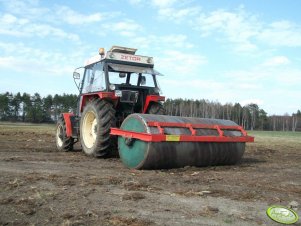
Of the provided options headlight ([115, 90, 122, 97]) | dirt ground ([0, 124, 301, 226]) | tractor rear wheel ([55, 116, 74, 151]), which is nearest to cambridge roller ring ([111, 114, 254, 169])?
dirt ground ([0, 124, 301, 226])

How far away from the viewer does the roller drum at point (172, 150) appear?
24.1 ft

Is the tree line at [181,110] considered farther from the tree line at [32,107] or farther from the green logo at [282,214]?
the green logo at [282,214]

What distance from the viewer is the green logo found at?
13.9 ft

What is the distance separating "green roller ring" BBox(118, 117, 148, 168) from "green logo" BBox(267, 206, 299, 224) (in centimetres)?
314

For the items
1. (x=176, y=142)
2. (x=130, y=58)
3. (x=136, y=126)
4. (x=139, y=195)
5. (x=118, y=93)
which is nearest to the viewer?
(x=139, y=195)

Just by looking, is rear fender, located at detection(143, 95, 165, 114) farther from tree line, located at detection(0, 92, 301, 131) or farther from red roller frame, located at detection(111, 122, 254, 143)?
tree line, located at detection(0, 92, 301, 131)

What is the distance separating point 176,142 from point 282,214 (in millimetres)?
3303

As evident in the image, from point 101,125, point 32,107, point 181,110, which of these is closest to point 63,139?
point 101,125

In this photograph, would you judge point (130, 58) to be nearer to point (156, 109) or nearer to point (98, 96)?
point (98, 96)

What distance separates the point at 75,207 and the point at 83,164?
393 centimetres

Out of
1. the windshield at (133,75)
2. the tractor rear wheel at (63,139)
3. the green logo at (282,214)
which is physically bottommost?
the green logo at (282,214)

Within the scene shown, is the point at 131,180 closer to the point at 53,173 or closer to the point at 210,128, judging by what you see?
the point at 53,173

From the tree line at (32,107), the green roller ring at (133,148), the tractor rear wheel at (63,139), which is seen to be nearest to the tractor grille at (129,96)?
the green roller ring at (133,148)

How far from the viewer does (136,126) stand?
25.2ft
